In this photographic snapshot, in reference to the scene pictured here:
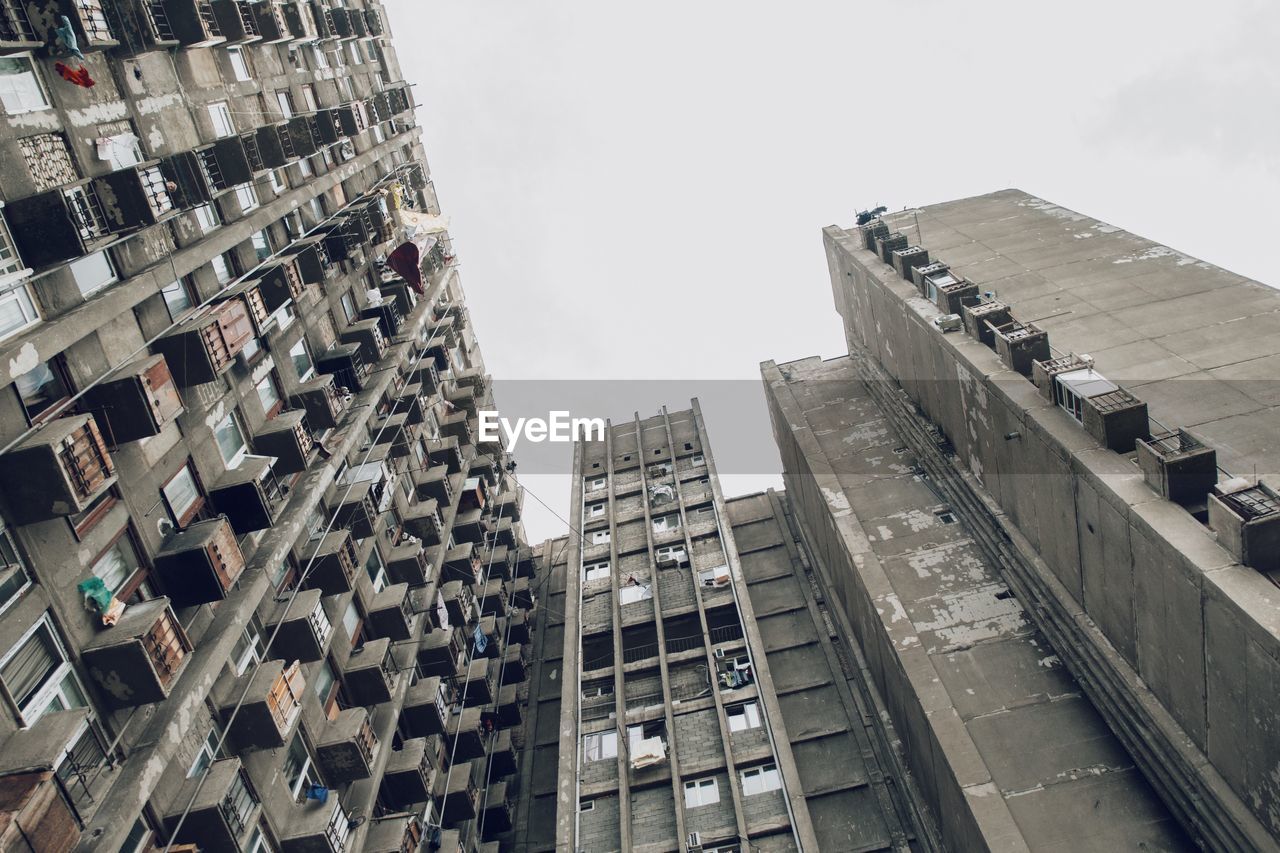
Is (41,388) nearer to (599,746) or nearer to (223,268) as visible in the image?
(223,268)

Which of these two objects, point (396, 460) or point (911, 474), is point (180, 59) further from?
point (911, 474)

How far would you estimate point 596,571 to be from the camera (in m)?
35.8

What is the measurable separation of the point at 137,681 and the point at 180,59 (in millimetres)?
13138

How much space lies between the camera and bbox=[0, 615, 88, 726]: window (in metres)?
10.7

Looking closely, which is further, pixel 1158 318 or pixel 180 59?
pixel 1158 318

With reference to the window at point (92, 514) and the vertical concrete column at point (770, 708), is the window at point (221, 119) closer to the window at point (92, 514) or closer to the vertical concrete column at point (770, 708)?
the window at point (92, 514)

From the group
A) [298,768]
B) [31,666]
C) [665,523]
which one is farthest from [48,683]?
[665,523]

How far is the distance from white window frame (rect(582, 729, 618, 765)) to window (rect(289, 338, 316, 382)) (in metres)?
14.8

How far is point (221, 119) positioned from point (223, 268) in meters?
3.68

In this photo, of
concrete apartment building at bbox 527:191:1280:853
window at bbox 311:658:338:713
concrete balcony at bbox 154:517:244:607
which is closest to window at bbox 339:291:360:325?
window at bbox 311:658:338:713

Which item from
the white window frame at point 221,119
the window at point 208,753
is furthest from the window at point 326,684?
the white window frame at point 221,119

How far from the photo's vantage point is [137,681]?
39.3 ft

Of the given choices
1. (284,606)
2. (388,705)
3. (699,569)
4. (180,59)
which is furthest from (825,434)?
(180,59)

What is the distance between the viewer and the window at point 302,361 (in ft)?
68.3
